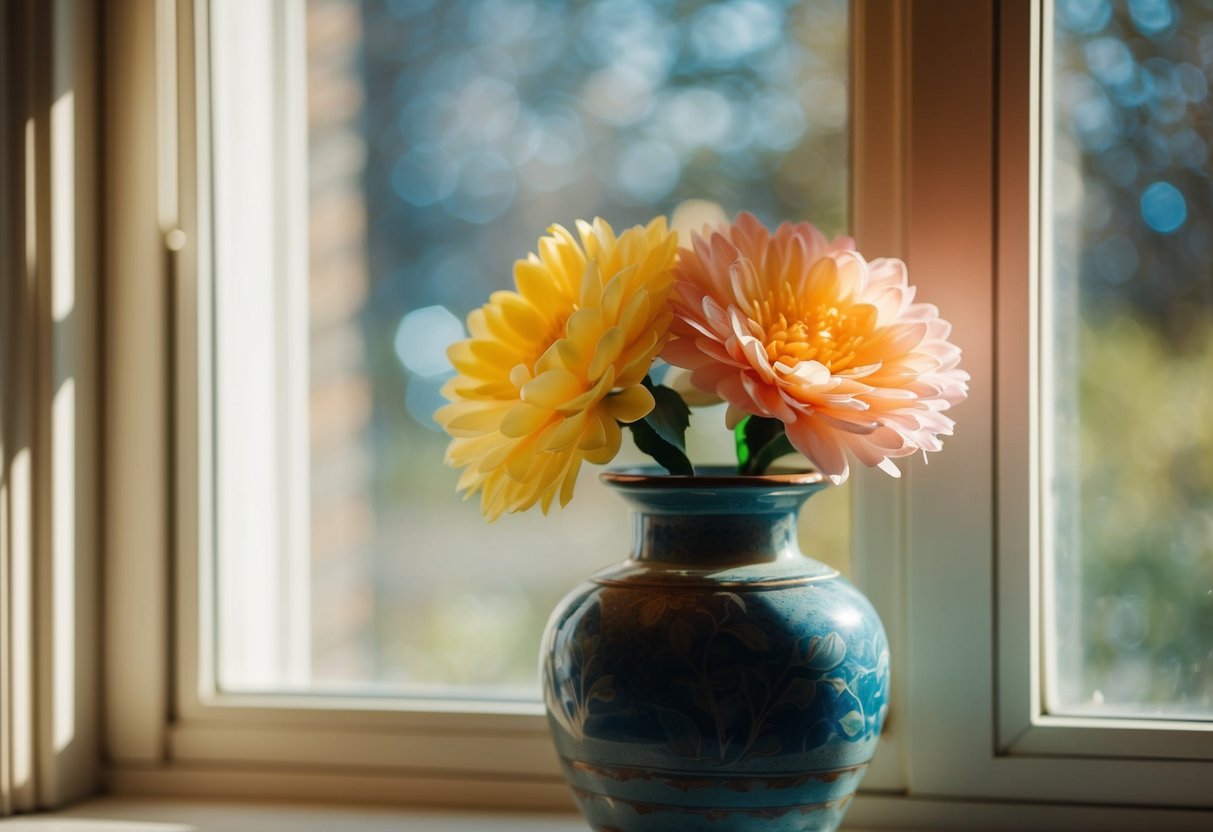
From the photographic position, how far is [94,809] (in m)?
0.91

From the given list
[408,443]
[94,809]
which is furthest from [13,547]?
[408,443]

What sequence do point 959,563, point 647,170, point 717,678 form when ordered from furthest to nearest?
1. point 647,170
2. point 959,563
3. point 717,678

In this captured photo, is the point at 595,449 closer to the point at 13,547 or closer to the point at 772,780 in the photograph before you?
the point at 772,780

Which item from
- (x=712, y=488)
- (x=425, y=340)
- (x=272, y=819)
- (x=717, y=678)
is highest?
(x=425, y=340)

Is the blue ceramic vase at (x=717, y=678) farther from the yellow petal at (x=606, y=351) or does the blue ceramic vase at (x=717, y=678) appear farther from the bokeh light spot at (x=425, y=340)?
the bokeh light spot at (x=425, y=340)

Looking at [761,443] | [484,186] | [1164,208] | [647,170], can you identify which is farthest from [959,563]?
[484,186]

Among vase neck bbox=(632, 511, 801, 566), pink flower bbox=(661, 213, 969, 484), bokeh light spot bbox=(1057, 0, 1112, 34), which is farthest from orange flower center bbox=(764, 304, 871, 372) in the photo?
bokeh light spot bbox=(1057, 0, 1112, 34)

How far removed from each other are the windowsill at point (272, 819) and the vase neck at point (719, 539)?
0.30 m

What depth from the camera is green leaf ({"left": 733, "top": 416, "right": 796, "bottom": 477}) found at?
72 cm

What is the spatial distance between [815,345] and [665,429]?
0.36 ft

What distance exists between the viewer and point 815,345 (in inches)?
26.1

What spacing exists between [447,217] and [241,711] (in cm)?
49

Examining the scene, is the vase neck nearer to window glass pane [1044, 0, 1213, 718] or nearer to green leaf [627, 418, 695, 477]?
green leaf [627, 418, 695, 477]

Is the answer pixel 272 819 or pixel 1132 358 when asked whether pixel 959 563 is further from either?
pixel 272 819
